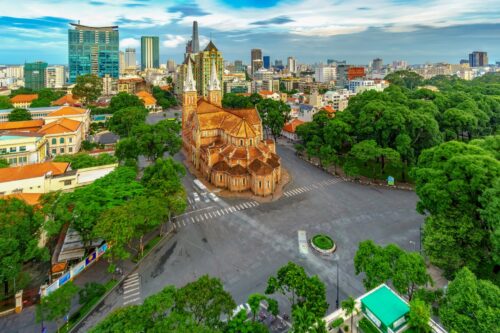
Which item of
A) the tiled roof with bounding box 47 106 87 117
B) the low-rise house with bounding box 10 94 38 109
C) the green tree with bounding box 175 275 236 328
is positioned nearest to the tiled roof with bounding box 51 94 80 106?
the low-rise house with bounding box 10 94 38 109

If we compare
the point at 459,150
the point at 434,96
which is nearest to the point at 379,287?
the point at 459,150

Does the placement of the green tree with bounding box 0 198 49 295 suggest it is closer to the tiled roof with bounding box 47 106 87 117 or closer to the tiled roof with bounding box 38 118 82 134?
the tiled roof with bounding box 38 118 82 134

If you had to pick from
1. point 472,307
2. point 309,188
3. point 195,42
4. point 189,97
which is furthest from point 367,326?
point 195,42

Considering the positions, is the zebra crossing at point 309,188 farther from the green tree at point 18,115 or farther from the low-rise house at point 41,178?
the green tree at point 18,115

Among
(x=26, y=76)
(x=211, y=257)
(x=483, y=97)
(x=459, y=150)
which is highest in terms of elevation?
(x=26, y=76)

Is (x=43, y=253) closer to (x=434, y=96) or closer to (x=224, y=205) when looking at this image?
(x=224, y=205)

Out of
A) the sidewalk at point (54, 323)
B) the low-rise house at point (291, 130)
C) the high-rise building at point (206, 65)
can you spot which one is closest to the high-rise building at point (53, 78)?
the high-rise building at point (206, 65)

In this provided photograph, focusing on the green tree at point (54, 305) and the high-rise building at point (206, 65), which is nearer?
the green tree at point (54, 305)
